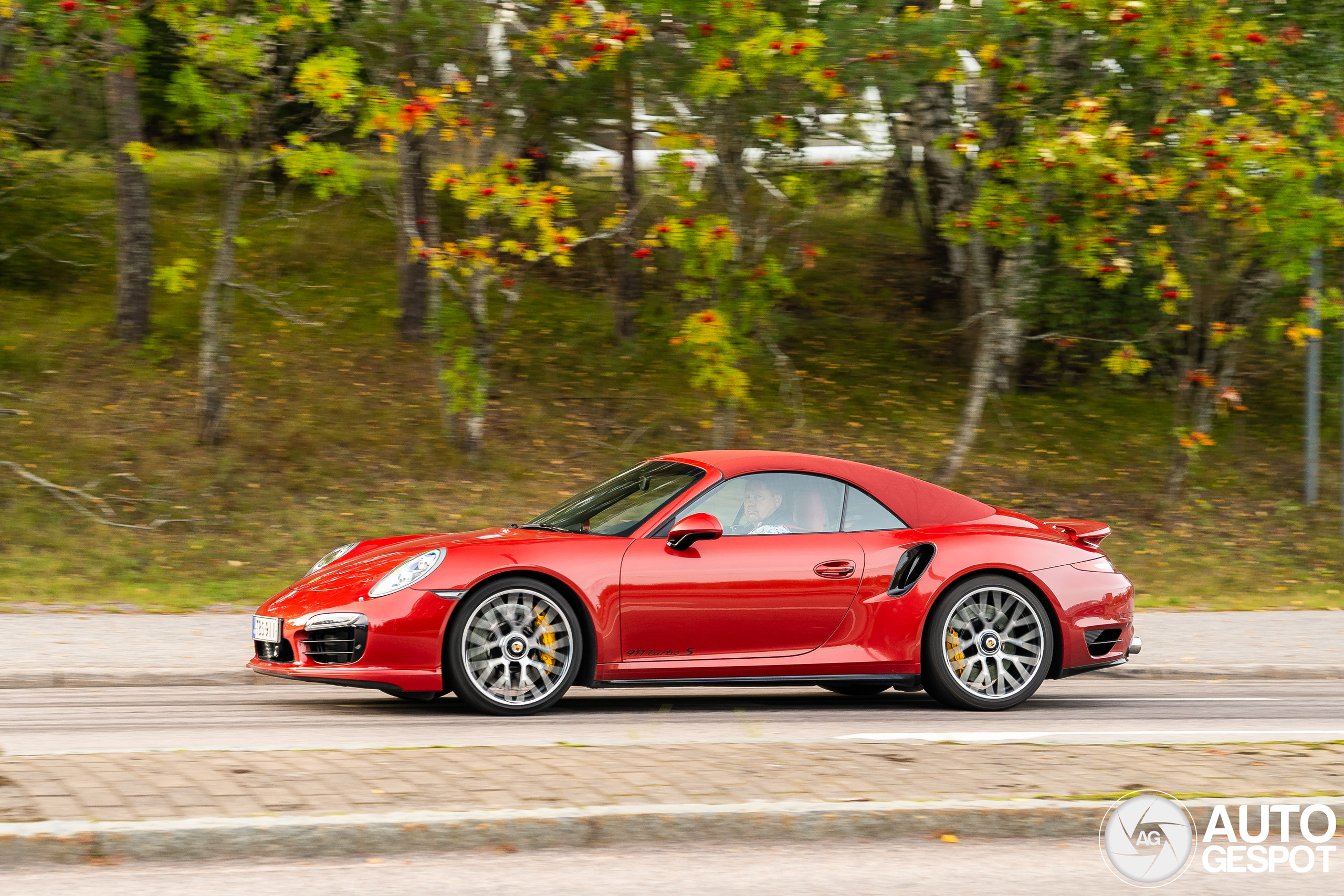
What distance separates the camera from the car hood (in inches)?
291

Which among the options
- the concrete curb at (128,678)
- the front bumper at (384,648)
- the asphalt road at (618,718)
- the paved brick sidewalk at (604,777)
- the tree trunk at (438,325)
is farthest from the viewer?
the tree trunk at (438,325)

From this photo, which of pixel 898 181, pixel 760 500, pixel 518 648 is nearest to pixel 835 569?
pixel 760 500

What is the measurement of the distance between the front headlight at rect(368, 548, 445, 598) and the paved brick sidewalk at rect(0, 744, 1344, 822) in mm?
1599

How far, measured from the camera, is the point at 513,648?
7348mm

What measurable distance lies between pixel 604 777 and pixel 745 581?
7.90ft

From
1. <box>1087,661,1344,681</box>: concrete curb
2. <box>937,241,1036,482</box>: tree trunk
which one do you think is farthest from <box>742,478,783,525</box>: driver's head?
<box>937,241,1036,482</box>: tree trunk

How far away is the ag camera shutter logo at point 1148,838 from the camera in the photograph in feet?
15.1

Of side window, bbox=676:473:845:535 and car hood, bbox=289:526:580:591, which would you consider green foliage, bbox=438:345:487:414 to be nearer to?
car hood, bbox=289:526:580:591

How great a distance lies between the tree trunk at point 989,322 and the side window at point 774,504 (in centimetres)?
1014

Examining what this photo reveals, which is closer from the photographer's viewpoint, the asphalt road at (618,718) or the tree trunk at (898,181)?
the asphalt road at (618,718)

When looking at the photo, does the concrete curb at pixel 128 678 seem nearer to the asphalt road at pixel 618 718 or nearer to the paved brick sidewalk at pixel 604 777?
the asphalt road at pixel 618 718

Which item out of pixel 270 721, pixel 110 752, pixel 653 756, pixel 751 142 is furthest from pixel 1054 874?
pixel 751 142

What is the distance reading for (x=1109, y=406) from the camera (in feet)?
70.2

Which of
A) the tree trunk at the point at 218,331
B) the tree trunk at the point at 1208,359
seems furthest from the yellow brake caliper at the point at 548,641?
the tree trunk at the point at 1208,359
